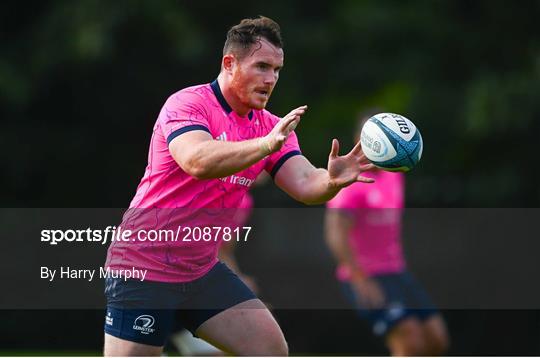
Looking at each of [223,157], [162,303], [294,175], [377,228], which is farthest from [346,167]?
[377,228]

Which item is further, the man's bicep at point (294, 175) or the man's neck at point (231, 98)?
the man's bicep at point (294, 175)

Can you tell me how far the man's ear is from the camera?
19.4 feet

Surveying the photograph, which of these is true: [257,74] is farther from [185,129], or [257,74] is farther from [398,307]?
[398,307]

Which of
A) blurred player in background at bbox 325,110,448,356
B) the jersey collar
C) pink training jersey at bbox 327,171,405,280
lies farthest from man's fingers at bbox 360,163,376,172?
pink training jersey at bbox 327,171,405,280

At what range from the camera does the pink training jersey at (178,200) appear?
18.9 ft

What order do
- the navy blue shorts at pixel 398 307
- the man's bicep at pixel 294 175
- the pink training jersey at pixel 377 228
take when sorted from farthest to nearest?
the pink training jersey at pixel 377 228 → the navy blue shorts at pixel 398 307 → the man's bicep at pixel 294 175

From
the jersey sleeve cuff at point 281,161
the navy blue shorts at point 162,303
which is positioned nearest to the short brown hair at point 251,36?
the jersey sleeve cuff at point 281,161

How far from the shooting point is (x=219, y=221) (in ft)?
19.3

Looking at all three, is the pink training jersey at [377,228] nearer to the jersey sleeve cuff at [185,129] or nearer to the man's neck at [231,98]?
the man's neck at [231,98]

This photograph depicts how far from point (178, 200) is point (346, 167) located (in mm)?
896

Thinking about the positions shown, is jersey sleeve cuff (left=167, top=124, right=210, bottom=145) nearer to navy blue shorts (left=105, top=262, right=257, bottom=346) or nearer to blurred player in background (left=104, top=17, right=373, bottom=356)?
blurred player in background (left=104, top=17, right=373, bottom=356)

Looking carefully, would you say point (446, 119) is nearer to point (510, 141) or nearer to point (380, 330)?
point (510, 141)

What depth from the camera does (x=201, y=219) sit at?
19.1ft

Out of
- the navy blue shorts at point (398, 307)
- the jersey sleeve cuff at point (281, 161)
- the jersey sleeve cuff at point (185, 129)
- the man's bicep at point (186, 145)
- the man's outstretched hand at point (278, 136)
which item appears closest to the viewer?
the man's outstretched hand at point (278, 136)
